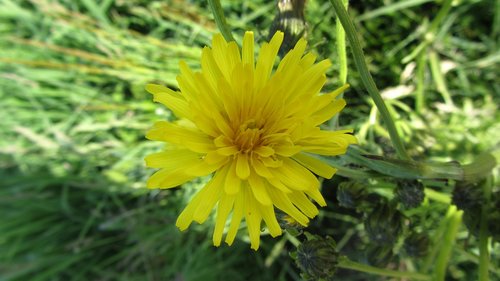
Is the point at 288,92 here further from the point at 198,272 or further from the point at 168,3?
the point at 168,3

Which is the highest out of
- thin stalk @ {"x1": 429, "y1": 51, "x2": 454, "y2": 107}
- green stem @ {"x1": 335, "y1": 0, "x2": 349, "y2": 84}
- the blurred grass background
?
thin stalk @ {"x1": 429, "y1": 51, "x2": 454, "y2": 107}

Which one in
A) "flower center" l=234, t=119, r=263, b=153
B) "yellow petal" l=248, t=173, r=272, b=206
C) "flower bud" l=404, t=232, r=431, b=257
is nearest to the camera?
"yellow petal" l=248, t=173, r=272, b=206

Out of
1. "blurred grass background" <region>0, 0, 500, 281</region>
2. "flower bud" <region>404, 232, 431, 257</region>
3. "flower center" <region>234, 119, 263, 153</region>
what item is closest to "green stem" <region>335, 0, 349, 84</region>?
"flower center" <region>234, 119, 263, 153</region>

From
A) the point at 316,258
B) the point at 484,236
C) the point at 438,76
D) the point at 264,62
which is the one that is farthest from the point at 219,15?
the point at 438,76

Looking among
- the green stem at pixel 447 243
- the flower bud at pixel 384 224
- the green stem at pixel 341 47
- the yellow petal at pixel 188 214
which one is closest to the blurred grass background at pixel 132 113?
the green stem at pixel 447 243

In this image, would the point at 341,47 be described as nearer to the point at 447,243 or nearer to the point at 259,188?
the point at 259,188

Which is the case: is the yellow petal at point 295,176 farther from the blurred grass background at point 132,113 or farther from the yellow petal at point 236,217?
the blurred grass background at point 132,113

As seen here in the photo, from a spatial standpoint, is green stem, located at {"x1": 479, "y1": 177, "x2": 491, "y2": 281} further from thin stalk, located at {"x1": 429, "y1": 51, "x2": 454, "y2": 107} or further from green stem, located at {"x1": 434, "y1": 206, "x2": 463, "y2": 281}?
thin stalk, located at {"x1": 429, "y1": 51, "x2": 454, "y2": 107}
